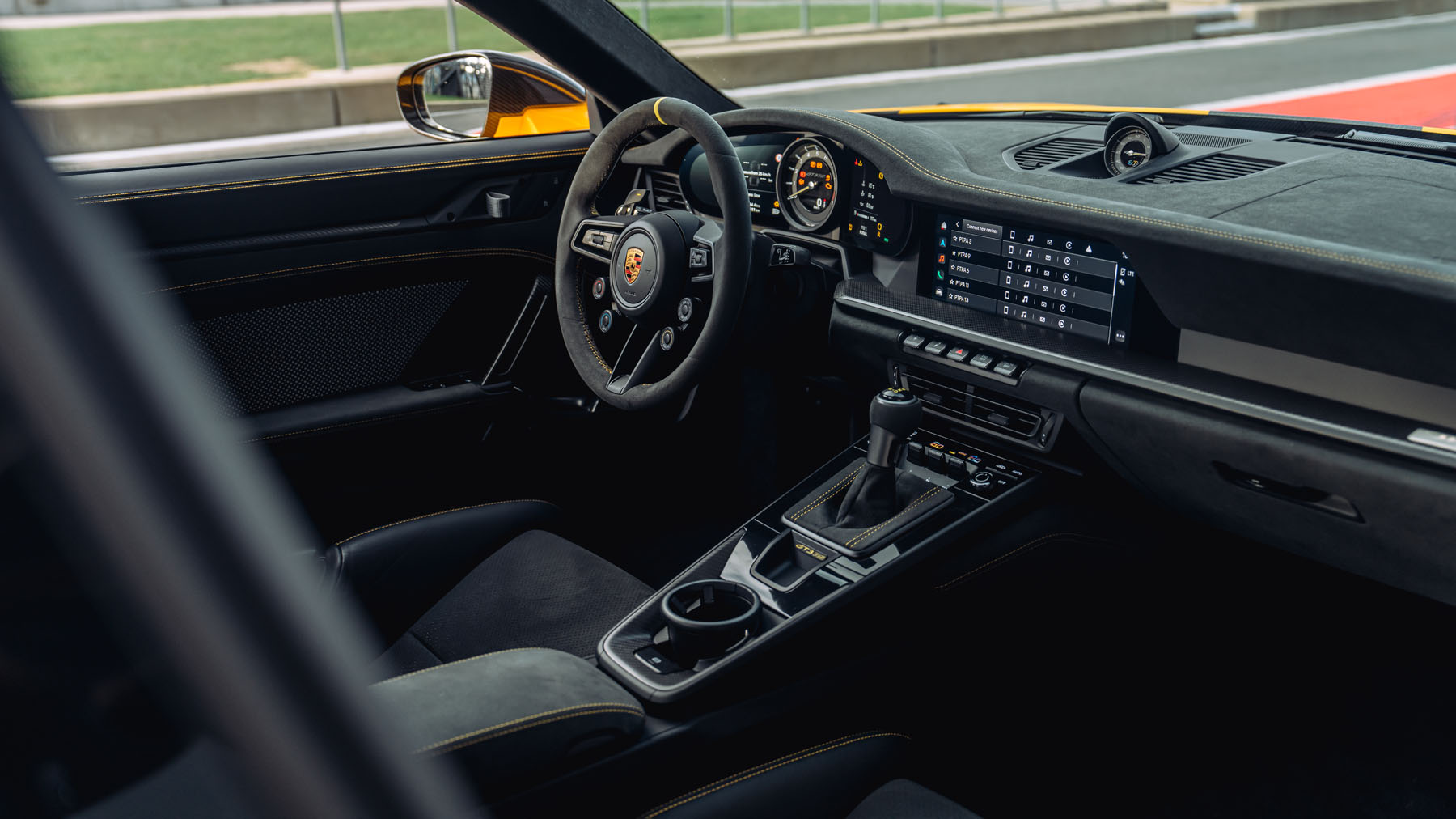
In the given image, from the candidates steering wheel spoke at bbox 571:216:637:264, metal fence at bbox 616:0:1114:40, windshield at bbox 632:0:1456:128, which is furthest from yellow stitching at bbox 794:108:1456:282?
metal fence at bbox 616:0:1114:40

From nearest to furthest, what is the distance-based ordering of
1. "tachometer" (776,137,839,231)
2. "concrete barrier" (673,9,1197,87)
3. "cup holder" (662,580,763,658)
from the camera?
"cup holder" (662,580,763,658) → "tachometer" (776,137,839,231) → "concrete barrier" (673,9,1197,87)

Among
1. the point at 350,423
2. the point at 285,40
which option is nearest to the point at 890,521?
the point at 350,423

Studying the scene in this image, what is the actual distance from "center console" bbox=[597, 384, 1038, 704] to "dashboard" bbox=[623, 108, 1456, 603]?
0.32 feet

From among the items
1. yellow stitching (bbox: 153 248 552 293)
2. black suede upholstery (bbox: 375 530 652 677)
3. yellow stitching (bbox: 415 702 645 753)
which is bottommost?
black suede upholstery (bbox: 375 530 652 677)

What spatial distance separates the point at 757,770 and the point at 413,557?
2.71 ft

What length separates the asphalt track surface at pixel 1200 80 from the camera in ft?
21.6

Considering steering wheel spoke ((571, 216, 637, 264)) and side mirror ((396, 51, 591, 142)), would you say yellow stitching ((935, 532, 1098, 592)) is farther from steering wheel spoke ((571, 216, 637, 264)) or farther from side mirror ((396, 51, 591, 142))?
side mirror ((396, 51, 591, 142))

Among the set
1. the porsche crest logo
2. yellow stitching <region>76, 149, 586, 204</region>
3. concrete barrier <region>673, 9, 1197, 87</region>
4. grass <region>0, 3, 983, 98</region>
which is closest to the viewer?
the porsche crest logo

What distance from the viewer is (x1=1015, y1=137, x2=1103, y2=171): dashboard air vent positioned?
206cm

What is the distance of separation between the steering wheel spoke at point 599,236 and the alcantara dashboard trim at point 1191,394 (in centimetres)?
48

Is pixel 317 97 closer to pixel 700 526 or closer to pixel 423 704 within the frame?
pixel 700 526

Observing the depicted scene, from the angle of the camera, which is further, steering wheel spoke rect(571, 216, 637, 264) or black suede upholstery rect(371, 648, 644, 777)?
steering wheel spoke rect(571, 216, 637, 264)

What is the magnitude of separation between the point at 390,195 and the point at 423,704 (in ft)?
5.02

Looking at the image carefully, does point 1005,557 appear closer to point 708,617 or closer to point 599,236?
point 708,617
